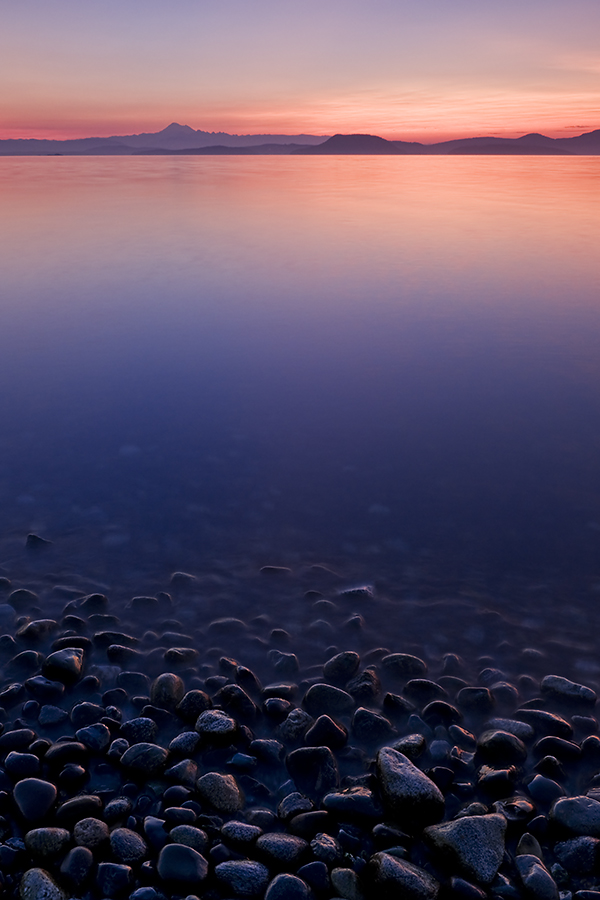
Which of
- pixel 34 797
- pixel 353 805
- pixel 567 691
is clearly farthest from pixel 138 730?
pixel 567 691

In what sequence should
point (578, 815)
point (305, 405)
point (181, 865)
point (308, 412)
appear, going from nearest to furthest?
point (181, 865) → point (578, 815) → point (308, 412) → point (305, 405)

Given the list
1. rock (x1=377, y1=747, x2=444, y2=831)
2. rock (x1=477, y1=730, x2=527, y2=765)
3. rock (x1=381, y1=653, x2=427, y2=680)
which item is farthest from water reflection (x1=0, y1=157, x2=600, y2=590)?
rock (x1=377, y1=747, x2=444, y2=831)

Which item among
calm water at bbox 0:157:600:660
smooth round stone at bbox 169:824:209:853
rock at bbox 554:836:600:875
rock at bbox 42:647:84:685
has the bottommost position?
rock at bbox 554:836:600:875

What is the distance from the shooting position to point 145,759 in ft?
10.9

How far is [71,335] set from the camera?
11781 millimetres

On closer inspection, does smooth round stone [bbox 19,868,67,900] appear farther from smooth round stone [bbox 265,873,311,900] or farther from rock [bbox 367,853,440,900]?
rock [bbox 367,853,440,900]

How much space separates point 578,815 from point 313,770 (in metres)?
1.44

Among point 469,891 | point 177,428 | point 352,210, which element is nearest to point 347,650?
point 469,891

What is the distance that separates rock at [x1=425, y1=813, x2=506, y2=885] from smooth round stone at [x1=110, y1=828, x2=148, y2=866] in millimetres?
1459

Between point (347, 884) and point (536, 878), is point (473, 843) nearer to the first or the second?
point (536, 878)

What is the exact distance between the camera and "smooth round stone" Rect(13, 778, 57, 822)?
3.03 metres

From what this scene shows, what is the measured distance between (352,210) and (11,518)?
31.2m

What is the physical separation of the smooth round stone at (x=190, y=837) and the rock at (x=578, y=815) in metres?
1.84

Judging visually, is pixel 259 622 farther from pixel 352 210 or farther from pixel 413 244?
pixel 352 210
